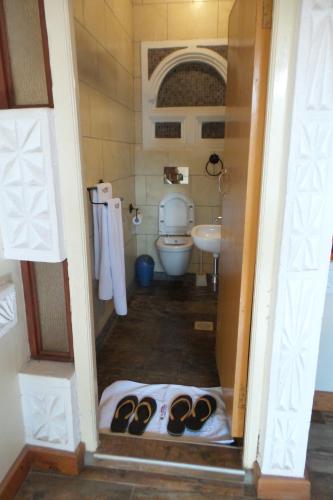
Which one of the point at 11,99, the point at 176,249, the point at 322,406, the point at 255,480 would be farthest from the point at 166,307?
the point at 11,99

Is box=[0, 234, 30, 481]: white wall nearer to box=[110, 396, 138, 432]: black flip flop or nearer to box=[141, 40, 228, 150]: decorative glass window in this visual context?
box=[110, 396, 138, 432]: black flip flop

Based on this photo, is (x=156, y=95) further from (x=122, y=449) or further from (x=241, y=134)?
(x=122, y=449)

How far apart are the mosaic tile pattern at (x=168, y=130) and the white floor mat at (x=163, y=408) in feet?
8.13

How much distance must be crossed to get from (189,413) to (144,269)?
196 cm

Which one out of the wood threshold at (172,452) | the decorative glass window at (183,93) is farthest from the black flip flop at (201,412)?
the decorative glass window at (183,93)

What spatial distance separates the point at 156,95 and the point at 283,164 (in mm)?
2644

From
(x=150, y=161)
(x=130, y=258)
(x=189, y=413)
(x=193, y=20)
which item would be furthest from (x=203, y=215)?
(x=189, y=413)

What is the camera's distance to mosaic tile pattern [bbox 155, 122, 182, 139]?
3549 mm

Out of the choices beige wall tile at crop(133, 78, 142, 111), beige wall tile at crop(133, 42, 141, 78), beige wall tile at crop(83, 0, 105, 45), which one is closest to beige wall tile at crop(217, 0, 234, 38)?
beige wall tile at crop(133, 42, 141, 78)

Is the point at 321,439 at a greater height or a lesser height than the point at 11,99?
lesser

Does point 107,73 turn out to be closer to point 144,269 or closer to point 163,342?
point 144,269

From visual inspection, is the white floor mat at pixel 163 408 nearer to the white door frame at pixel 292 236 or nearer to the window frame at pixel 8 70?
the white door frame at pixel 292 236

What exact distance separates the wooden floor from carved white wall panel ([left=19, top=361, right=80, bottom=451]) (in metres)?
0.14

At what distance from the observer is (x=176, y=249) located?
340 cm
